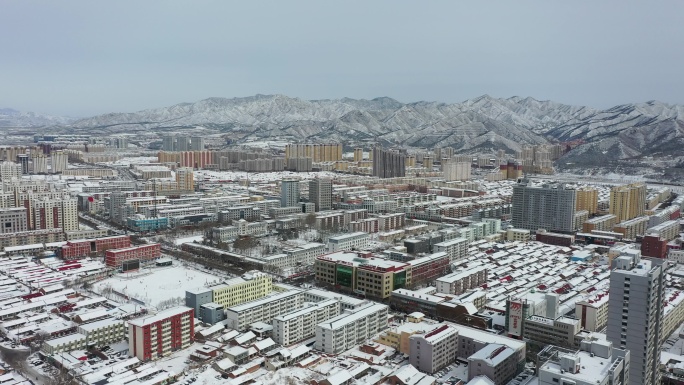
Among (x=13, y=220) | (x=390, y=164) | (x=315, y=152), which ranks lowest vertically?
(x=13, y=220)

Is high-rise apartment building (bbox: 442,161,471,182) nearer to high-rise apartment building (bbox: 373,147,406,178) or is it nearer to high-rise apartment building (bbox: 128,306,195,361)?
high-rise apartment building (bbox: 373,147,406,178)

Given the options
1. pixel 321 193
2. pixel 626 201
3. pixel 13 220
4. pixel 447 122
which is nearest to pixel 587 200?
pixel 626 201

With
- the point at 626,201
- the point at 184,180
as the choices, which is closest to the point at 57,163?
the point at 184,180

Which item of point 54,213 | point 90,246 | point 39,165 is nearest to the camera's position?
point 90,246

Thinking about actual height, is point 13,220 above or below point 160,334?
above

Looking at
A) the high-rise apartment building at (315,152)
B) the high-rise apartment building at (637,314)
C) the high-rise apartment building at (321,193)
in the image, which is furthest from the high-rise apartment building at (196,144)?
the high-rise apartment building at (637,314)

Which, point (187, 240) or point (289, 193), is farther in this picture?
point (289, 193)

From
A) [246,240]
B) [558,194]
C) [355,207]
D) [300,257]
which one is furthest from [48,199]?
[558,194]

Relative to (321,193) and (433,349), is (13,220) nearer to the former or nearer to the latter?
(321,193)

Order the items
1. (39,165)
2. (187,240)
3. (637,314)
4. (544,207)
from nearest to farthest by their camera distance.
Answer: (637,314), (187,240), (544,207), (39,165)
